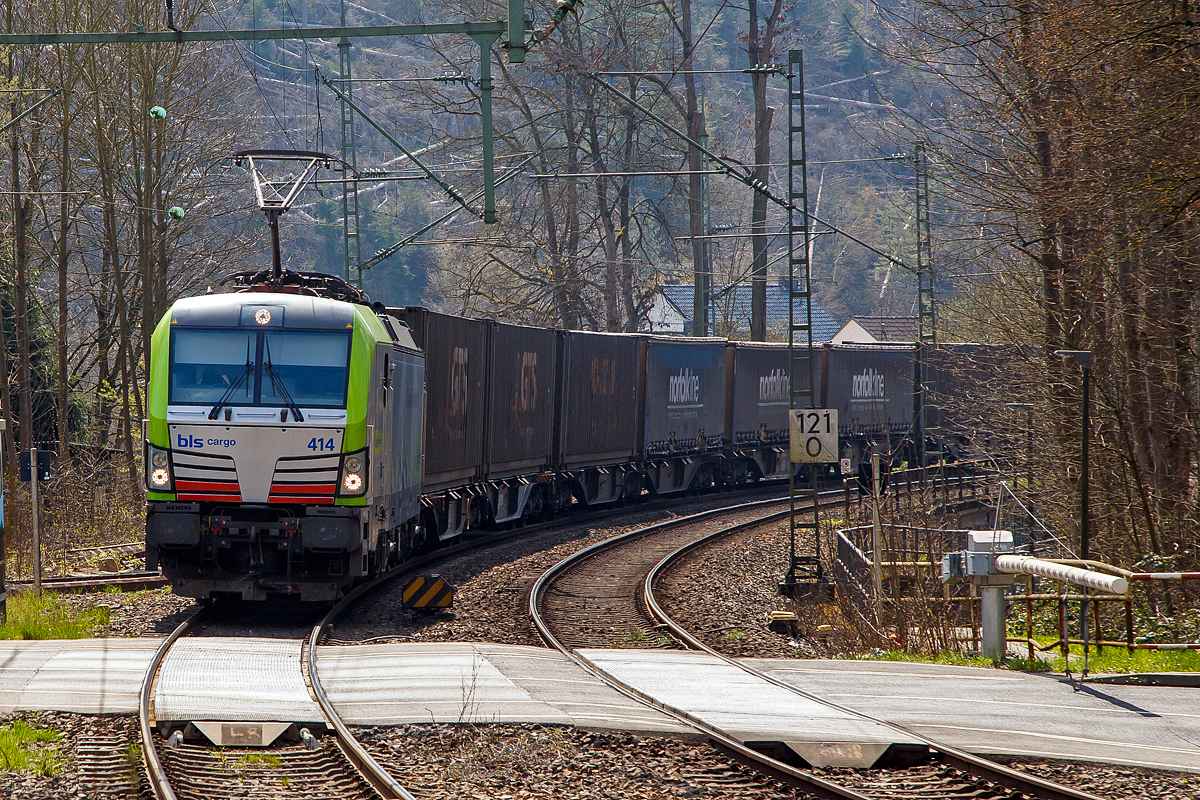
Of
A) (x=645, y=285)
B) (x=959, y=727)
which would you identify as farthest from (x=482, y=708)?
(x=645, y=285)

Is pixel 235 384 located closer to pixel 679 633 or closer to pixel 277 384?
pixel 277 384

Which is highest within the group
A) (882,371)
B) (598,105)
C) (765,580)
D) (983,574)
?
(598,105)

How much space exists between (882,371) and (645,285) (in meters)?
9.19

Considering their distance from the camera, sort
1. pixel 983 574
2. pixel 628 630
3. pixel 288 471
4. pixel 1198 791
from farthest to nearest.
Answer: pixel 628 630
pixel 288 471
pixel 983 574
pixel 1198 791

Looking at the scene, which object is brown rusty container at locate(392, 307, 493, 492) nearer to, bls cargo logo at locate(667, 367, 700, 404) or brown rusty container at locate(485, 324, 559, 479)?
brown rusty container at locate(485, 324, 559, 479)

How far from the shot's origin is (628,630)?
13.2 metres

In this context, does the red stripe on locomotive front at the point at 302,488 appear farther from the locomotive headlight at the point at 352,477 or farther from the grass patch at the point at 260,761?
the grass patch at the point at 260,761

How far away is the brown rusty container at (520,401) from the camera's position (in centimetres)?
2058

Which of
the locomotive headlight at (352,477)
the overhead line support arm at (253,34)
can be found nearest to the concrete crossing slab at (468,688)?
the locomotive headlight at (352,477)

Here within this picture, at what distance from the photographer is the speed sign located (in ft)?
57.1

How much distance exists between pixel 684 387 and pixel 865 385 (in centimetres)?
915

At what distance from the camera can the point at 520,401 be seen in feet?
71.5

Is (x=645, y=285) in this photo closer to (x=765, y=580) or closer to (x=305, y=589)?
(x=765, y=580)

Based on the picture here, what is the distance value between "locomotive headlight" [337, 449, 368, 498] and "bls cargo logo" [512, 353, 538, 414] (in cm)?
956
